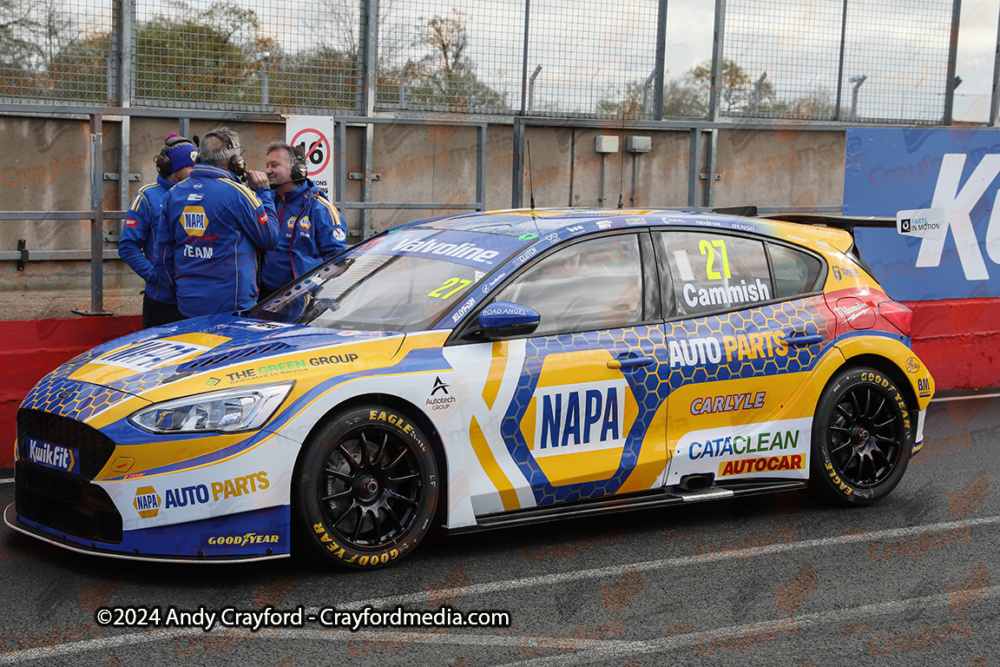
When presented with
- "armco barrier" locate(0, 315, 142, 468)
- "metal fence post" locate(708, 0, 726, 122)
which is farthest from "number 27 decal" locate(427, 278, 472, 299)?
"metal fence post" locate(708, 0, 726, 122)

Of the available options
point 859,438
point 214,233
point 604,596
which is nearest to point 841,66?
point 859,438

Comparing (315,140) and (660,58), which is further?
(660,58)

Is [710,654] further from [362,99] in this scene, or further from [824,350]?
[362,99]

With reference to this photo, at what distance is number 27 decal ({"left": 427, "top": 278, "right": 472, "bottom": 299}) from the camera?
5.31 metres

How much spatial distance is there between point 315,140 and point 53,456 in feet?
19.2

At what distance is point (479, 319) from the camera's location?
16.8 ft

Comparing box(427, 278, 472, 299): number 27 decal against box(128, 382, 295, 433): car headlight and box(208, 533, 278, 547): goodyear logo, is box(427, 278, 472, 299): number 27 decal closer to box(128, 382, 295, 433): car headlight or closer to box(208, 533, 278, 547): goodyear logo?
box(128, 382, 295, 433): car headlight

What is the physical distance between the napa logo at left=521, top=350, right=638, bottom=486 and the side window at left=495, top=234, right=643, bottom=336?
8.2 inches

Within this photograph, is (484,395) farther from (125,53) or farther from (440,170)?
(440,170)

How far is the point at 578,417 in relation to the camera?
530 cm

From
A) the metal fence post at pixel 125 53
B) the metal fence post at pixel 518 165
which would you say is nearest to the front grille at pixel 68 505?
the metal fence post at pixel 518 165

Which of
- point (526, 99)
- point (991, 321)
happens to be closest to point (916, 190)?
point (991, 321)

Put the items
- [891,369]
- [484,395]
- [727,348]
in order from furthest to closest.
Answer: [891,369] < [727,348] < [484,395]

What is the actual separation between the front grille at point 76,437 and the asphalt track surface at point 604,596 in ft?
1.70
